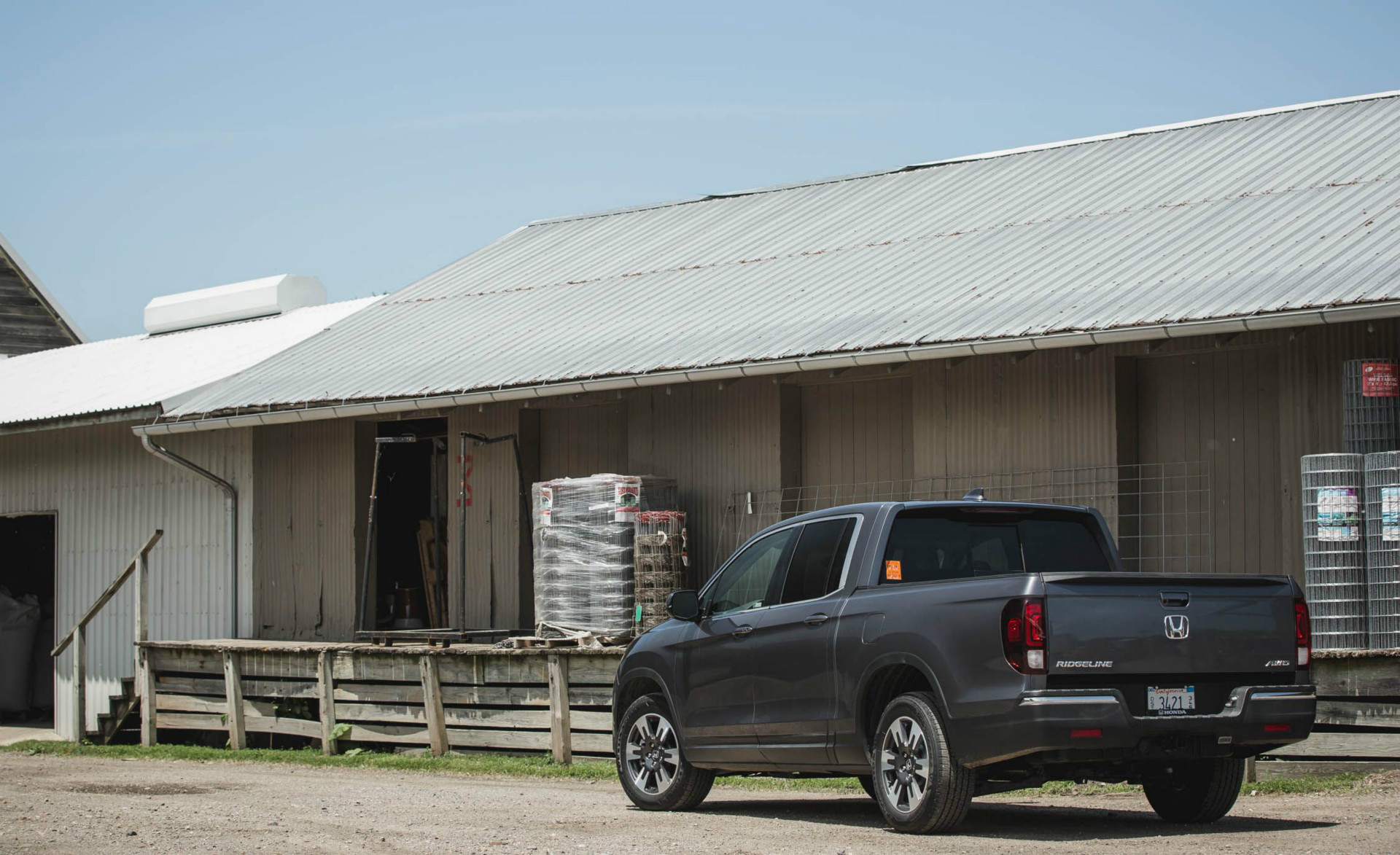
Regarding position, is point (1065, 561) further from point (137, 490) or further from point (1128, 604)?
point (137, 490)

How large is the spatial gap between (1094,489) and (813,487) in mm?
3076

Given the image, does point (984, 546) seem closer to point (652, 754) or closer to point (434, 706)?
point (652, 754)

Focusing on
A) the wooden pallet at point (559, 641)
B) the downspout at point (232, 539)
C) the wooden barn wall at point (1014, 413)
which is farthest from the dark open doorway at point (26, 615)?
the wooden barn wall at point (1014, 413)

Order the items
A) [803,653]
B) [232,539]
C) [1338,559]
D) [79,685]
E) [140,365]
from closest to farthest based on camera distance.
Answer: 1. [803,653]
2. [1338,559]
3. [232,539]
4. [79,685]
5. [140,365]

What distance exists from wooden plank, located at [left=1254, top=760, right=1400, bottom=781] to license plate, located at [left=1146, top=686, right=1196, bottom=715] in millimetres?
3423

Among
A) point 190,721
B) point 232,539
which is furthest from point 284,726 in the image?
point 232,539

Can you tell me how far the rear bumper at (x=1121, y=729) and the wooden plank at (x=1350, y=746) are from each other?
2683mm

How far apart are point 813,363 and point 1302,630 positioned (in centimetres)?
664

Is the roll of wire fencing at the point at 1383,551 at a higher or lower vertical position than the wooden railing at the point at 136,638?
higher

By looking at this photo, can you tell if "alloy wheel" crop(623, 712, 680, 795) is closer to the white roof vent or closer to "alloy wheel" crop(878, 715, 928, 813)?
"alloy wheel" crop(878, 715, 928, 813)

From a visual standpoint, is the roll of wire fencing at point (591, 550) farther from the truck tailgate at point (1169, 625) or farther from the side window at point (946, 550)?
the truck tailgate at point (1169, 625)

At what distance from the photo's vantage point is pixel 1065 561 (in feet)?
34.2

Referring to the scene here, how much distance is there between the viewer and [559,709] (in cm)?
1599

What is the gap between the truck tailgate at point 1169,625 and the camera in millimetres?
8891
